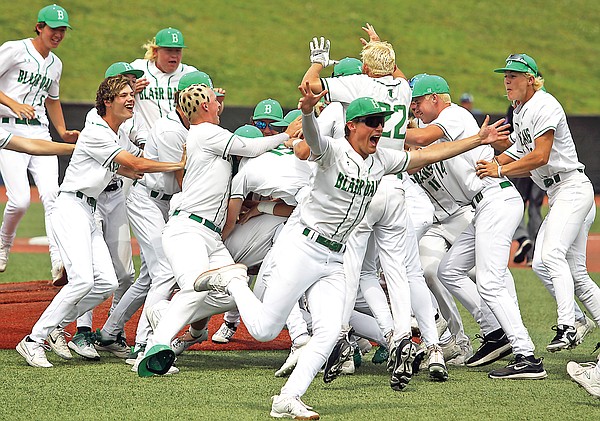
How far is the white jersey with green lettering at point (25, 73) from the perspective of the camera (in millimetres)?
9828

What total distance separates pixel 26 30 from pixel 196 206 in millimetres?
24418

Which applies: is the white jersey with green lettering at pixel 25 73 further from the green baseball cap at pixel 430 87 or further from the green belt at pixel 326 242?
the green belt at pixel 326 242

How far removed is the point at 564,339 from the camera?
24.4 ft

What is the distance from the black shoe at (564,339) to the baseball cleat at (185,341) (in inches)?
105

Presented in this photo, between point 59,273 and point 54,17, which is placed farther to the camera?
point 54,17

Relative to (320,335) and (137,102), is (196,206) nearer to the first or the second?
(320,335)

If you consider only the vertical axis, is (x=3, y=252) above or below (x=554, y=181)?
below

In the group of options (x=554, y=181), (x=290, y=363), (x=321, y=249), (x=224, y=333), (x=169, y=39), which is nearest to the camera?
(x=321, y=249)

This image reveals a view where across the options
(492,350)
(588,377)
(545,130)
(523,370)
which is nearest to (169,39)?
(545,130)

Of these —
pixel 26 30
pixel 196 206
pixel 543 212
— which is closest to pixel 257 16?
pixel 26 30

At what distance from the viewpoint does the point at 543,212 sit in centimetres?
1900

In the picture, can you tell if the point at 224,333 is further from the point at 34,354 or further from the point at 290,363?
the point at 34,354

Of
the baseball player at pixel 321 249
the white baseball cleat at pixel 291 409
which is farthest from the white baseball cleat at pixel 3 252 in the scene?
the white baseball cleat at pixel 291 409

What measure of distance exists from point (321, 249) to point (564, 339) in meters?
2.50
